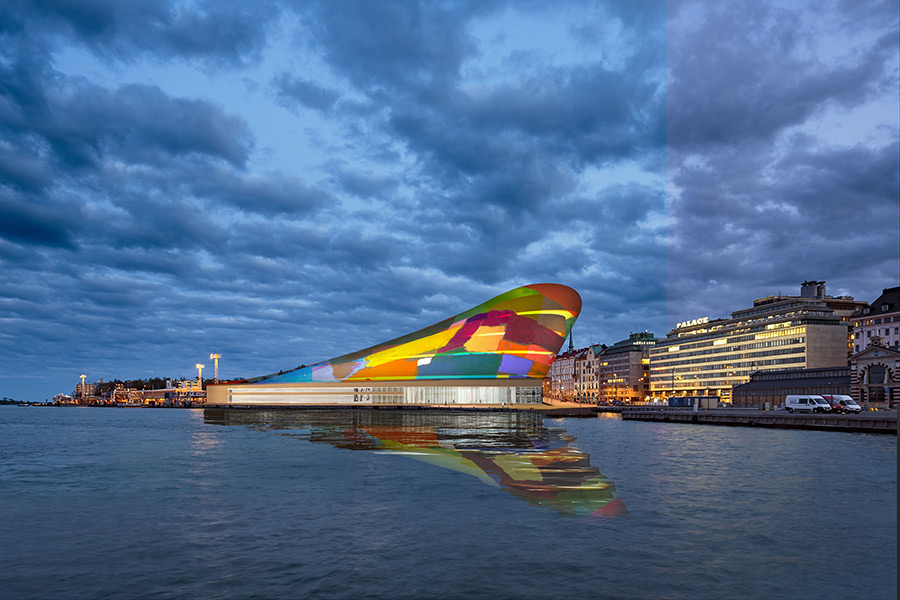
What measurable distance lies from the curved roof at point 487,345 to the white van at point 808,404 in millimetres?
36910

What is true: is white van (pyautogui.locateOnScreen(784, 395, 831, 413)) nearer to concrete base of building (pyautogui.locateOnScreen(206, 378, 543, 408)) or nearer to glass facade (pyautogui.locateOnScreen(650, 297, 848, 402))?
concrete base of building (pyautogui.locateOnScreen(206, 378, 543, 408))

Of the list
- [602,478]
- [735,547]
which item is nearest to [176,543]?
[735,547]

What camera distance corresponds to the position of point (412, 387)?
10675 cm

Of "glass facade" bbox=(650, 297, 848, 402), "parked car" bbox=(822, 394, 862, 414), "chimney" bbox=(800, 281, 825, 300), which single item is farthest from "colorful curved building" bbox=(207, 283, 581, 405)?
"chimney" bbox=(800, 281, 825, 300)

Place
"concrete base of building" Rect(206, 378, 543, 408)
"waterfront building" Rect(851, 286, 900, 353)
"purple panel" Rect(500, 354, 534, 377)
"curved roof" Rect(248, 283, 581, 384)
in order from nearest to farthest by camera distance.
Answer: "curved roof" Rect(248, 283, 581, 384), "concrete base of building" Rect(206, 378, 543, 408), "purple panel" Rect(500, 354, 534, 377), "waterfront building" Rect(851, 286, 900, 353)

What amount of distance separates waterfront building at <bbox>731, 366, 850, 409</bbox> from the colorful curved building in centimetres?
3476

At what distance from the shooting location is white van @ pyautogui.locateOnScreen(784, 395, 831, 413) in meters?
78.0

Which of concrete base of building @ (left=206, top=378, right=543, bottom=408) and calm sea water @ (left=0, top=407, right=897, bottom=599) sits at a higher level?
calm sea water @ (left=0, top=407, right=897, bottom=599)

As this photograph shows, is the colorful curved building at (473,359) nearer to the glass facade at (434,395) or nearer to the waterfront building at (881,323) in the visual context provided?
the glass facade at (434,395)

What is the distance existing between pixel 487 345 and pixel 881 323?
7402 cm

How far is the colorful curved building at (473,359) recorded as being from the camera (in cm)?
10612

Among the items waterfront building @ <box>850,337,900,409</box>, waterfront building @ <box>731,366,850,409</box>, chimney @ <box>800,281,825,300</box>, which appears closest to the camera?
waterfront building @ <box>850,337,900,409</box>

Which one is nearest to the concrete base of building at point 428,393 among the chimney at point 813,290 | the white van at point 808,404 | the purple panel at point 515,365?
the purple panel at point 515,365

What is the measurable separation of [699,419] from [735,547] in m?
84.5
